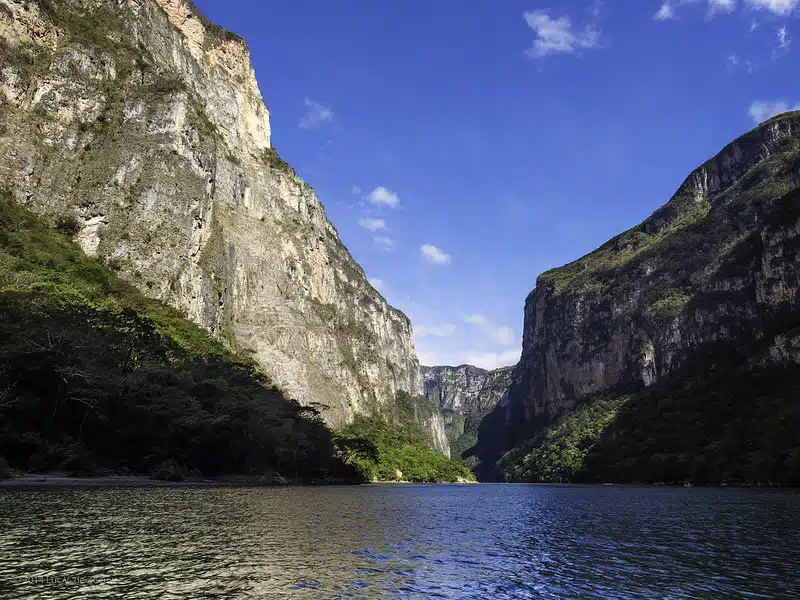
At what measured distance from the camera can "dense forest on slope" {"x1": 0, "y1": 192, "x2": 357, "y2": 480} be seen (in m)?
44.3

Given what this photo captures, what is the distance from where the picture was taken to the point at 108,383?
158 feet

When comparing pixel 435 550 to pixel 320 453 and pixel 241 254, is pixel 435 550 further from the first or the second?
pixel 241 254

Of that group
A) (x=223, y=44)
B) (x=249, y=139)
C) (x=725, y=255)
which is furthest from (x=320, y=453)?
(x=725, y=255)

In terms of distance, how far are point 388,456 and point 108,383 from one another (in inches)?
3967

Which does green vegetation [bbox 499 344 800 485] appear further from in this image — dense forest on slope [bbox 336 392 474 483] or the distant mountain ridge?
dense forest on slope [bbox 336 392 474 483]

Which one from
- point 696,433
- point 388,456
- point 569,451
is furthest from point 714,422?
point 388,456

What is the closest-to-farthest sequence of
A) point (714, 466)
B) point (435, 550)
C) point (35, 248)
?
point (435, 550) → point (35, 248) → point (714, 466)

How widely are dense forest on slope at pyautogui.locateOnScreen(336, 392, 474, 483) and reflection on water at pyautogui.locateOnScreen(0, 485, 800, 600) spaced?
83.7 m

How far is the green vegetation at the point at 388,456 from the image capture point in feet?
373

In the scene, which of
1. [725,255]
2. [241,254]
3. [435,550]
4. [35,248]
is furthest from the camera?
[725,255]

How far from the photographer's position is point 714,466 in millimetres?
99750

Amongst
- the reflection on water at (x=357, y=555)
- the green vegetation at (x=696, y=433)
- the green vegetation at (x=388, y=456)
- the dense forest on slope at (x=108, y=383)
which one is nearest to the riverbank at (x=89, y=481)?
the dense forest on slope at (x=108, y=383)

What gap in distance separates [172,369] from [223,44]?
117827 millimetres

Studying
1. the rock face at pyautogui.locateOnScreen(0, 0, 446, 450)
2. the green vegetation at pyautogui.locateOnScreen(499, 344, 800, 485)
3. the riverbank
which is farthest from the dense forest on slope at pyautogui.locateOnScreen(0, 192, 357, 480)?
the green vegetation at pyautogui.locateOnScreen(499, 344, 800, 485)
